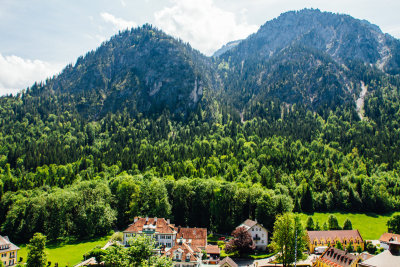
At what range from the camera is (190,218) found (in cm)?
9231

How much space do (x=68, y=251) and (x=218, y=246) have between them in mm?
35198

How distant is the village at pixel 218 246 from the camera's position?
61.5m

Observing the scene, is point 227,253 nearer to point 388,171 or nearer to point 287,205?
point 287,205

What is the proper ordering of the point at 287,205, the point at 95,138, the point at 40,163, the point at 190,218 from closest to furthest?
the point at 287,205
the point at 190,218
the point at 40,163
the point at 95,138

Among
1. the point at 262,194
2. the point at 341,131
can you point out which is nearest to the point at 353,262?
the point at 262,194

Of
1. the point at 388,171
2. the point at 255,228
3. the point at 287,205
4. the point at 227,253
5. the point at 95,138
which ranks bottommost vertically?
the point at 227,253

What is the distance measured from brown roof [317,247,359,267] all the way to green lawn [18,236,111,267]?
50.7m

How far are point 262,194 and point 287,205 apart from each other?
24.3ft

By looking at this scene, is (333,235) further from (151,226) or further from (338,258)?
(151,226)

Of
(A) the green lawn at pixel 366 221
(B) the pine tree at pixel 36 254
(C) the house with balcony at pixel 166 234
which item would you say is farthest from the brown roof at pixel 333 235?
(B) the pine tree at pixel 36 254

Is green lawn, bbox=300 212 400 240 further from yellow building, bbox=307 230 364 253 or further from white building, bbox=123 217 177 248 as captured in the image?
white building, bbox=123 217 177 248

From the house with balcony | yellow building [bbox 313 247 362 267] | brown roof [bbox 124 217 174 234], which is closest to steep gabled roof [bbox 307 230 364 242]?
yellow building [bbox 313 247 362 267]

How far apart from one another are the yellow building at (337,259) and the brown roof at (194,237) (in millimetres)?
24535

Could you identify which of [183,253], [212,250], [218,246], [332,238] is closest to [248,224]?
[218,246]
